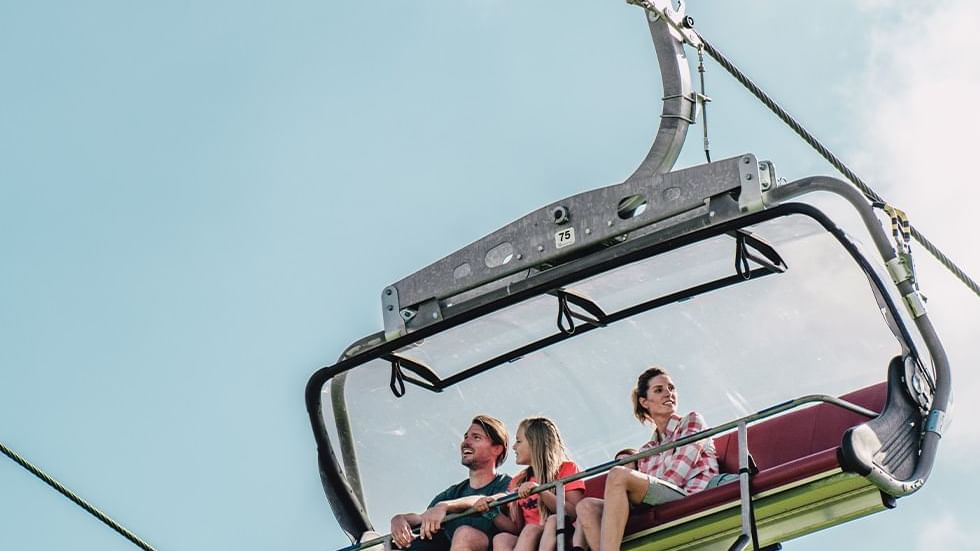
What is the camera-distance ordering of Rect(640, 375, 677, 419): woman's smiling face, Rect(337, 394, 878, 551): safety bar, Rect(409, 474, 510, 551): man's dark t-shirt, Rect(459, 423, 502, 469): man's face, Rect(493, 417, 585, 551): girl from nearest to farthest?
Rect(337, 394, 878, 551): safety bar, Rect(493, 417, 585, 551): girl, Rect(409, 474, 510, 551): man's dark t-shirt, Rect(640, 375, 677, 419): woman's smiling face, Rect(459, 423, 502, 469): man's face

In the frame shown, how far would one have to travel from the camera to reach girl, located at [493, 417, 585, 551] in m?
11.2

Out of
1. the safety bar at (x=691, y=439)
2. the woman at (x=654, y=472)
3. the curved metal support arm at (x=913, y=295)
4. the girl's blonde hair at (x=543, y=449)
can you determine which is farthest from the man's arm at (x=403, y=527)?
the curved metal support arm at (x=913, y=295)

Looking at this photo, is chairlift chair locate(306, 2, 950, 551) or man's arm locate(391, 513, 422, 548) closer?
chairlift chair locate(306, 2, 950, 551)

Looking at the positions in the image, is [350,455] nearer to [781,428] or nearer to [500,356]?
[500,356]

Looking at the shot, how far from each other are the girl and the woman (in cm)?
22

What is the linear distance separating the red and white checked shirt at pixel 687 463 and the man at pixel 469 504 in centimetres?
79

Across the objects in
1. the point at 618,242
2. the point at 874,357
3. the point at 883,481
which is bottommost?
the point at 883,481

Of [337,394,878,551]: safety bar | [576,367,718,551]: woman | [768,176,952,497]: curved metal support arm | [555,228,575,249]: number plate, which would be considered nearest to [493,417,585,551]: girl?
[337,394,878,551]: safety bar

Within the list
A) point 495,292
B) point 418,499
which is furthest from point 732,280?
point 418,499

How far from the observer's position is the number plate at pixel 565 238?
11.7 metres

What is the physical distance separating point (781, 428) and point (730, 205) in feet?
3.85

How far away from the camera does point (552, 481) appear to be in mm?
11211

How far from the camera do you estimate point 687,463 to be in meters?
11.4

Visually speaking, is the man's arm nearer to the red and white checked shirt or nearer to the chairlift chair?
the chairlift chair
